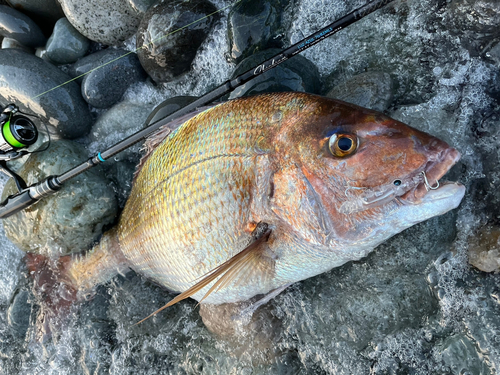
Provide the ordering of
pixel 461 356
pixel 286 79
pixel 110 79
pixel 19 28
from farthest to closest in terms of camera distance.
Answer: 1. pixel 19 28
2. pixel 110 79
3. pixel 286 79
4. pixel 461 356

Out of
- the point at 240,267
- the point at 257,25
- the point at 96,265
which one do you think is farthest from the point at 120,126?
the point at 240,267

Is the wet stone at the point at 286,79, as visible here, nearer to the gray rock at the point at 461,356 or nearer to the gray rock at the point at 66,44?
the gray rock at the point at 461,356

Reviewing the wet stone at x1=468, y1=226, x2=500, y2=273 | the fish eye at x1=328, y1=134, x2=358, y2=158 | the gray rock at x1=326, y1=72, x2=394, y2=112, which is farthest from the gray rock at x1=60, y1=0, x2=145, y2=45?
the wet stone at x1=468, y1=226, x2=500, y2=273

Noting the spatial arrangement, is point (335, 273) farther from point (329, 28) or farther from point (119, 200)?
point (119, 200)

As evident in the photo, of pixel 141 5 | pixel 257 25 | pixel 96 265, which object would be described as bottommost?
pixel 96 265

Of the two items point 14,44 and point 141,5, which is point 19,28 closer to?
point 14,44

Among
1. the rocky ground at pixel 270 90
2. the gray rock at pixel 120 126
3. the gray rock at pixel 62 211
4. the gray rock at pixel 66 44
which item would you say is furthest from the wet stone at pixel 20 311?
→ the gray rock at pixel 66 44

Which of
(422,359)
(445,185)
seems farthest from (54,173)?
(422,359)
